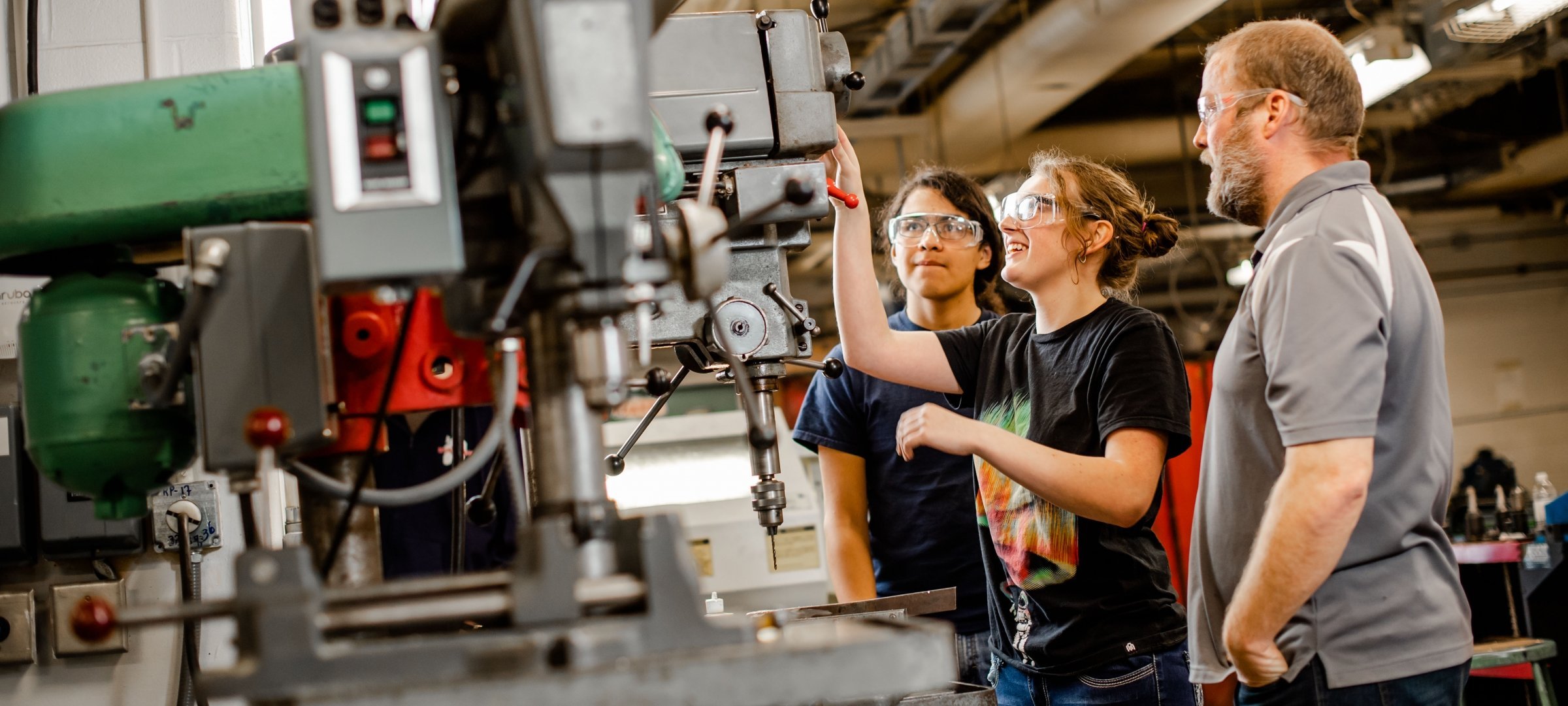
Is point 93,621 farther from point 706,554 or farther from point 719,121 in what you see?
point 706,554

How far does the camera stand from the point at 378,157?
810mm

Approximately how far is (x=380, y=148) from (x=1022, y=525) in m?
1.17

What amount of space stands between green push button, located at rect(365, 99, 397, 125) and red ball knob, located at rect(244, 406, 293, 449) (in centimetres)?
25

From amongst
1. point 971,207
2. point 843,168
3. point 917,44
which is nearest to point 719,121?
point 843,168

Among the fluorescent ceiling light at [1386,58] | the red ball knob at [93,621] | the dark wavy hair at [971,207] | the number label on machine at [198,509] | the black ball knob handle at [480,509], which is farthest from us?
the fluorescent ceiling light at [1386,58]

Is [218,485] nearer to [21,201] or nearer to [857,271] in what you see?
[21,201]

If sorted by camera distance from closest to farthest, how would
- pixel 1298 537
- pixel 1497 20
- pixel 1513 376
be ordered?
pixel 1298 537 < pixel 1497 20 < pixel 1513 376

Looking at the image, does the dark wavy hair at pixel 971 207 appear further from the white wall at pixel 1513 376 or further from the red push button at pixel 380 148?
the white wall at pixel 1513 376

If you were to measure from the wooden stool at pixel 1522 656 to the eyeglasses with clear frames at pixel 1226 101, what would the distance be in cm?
256

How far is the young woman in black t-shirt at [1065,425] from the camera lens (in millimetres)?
1588

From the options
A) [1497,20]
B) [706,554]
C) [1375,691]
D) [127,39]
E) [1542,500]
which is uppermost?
[1497,20]

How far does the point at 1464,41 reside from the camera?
15.4 feet

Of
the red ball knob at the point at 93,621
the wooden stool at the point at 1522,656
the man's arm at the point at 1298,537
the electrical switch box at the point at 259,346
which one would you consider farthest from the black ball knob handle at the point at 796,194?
the wooden stool at the point at 1522,656

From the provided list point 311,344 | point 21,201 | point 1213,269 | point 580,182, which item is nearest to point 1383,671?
point 580,182
